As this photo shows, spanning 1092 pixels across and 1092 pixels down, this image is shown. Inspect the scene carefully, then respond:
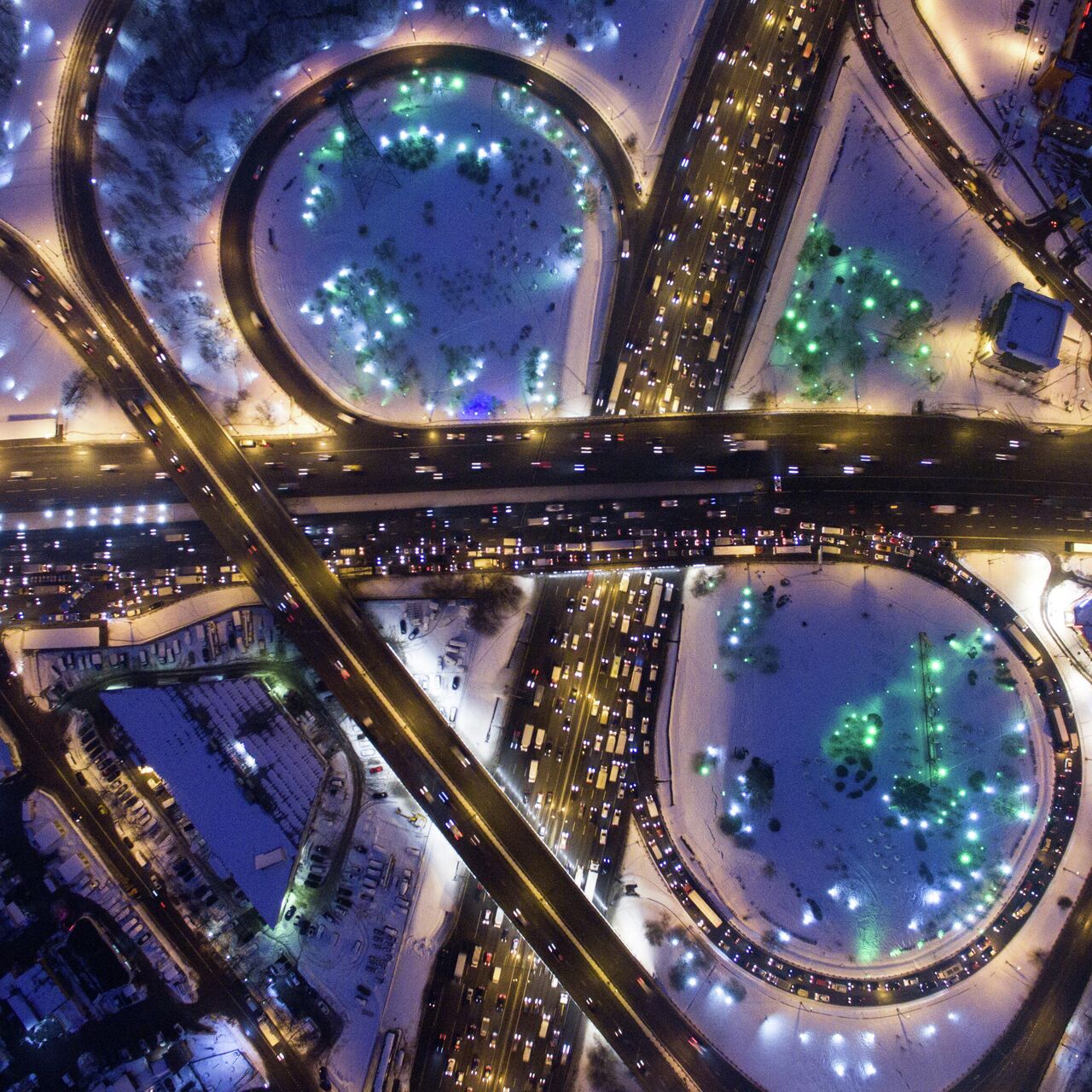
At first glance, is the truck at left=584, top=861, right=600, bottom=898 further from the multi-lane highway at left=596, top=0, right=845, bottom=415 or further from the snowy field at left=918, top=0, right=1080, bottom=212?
the snowy field at left=918, top=0, right=1080, bottom=212

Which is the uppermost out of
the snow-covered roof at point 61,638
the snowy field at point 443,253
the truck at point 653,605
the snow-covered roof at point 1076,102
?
the snow-covered roof at point 1076,102

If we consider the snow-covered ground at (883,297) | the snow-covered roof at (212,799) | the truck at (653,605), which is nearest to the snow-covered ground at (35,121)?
the snow-covered roof at (212,799)

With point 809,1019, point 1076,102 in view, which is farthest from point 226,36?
point 809,1019

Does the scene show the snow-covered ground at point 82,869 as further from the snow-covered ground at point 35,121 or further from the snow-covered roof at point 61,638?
the snow-covered ground at point 35,121

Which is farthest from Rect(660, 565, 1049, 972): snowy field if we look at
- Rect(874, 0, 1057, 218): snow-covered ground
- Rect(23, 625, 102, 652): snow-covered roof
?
Rect(23, 625, 102, 652): snow-covered roof

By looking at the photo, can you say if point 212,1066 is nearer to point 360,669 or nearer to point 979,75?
point 360,669

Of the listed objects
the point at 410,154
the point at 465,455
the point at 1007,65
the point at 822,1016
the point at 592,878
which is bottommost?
the point at 822,1016
